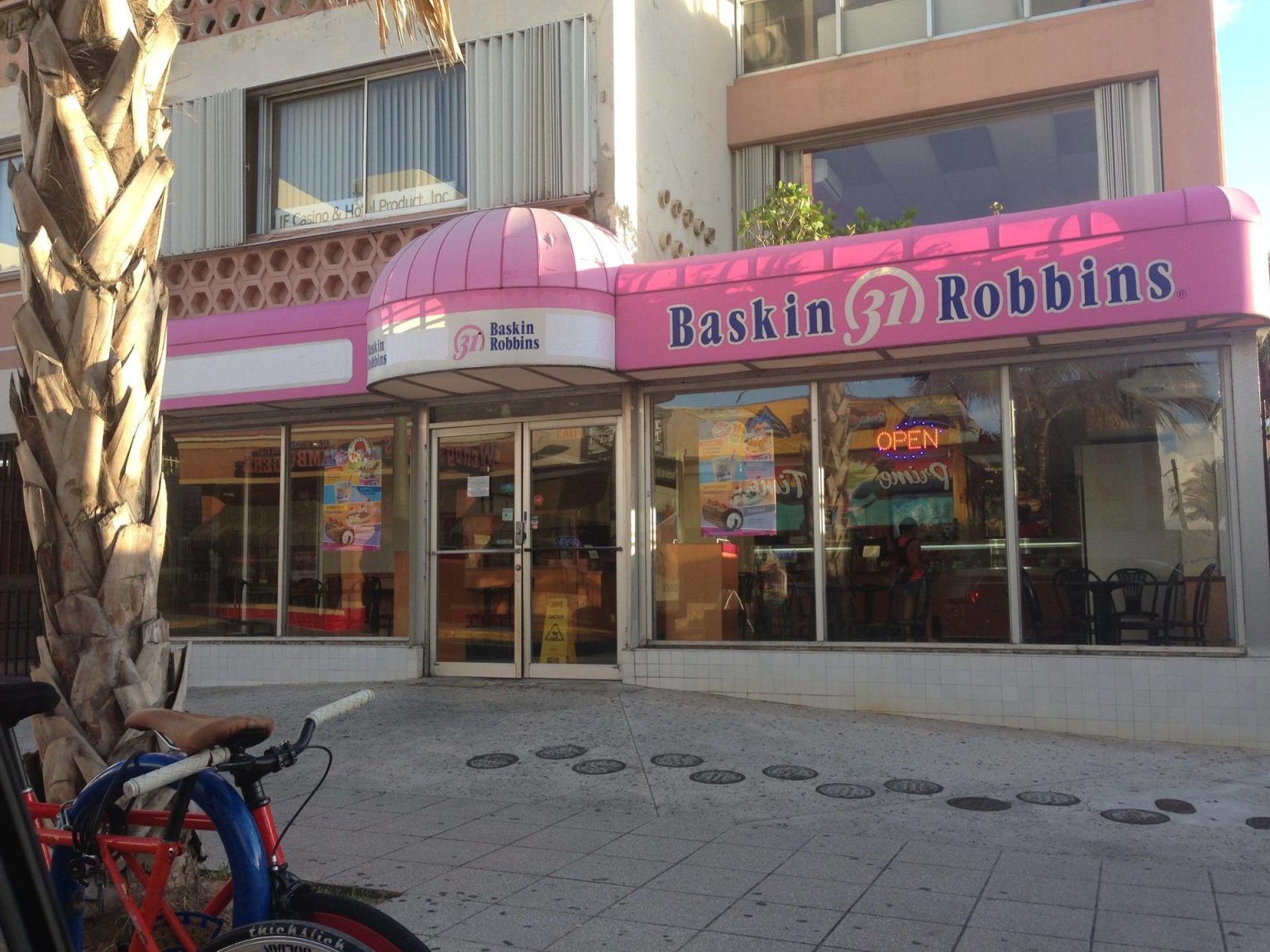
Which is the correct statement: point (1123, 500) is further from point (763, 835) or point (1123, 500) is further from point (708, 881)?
point (708, 881)

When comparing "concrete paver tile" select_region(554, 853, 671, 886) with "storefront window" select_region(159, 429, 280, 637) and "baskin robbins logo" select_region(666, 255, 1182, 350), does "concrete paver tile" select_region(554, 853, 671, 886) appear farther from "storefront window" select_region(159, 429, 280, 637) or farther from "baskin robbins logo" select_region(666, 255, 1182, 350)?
"storefront window" select_region(159, 429, 280, 637)

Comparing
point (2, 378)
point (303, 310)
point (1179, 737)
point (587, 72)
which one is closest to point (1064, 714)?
point (1179, 737)

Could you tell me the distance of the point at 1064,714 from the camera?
8.44m

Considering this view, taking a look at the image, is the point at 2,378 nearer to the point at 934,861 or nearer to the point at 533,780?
the point at 533,780

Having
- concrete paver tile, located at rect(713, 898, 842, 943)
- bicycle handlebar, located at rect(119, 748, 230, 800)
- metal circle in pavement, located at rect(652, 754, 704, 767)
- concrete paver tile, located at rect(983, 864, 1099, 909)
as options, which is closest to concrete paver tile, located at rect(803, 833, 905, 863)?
concrete paver tile, located at rect(983, 864, 1099, 909)

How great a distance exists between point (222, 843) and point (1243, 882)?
15.0ft

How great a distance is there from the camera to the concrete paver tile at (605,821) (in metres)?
6.17

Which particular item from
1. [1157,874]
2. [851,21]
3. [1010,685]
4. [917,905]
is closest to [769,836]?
[917,905]

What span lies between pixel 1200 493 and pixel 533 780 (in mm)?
5511

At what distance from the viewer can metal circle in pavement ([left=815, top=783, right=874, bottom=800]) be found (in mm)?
6711

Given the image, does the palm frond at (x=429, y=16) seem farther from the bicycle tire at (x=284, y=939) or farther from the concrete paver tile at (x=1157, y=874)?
the concrete paver tile at (x=1157, y=874)

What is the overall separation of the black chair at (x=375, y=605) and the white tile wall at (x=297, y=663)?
0.73 feet

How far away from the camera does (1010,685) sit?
8.61 m

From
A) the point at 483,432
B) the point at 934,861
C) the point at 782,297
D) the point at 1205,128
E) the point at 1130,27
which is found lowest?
the point at 934,861
